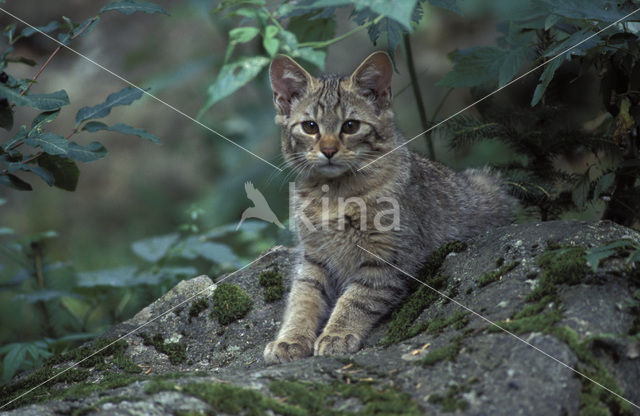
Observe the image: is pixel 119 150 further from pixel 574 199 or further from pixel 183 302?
pixel 574 199

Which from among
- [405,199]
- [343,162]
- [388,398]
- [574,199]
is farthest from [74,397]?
[574,199]

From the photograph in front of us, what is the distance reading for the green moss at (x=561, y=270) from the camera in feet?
8.50

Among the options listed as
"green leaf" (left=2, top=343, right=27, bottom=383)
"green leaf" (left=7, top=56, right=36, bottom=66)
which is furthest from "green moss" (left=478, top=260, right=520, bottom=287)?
"green leaf" (left=2, top=343, right=27, bottom=383)

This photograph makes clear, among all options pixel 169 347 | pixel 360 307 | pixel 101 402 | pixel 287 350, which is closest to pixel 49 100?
pixel 169 347

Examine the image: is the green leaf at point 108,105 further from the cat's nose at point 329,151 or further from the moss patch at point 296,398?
the moss patch at point 296,398

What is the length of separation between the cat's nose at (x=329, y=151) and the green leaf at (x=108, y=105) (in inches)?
40.8

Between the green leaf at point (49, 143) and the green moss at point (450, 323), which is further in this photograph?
the green leaf at point (49, 143)

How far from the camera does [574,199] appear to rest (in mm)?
3844

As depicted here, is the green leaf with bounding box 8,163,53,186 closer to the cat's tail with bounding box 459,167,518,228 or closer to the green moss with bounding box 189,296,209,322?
the green moss with bounding box 189,296,209,322

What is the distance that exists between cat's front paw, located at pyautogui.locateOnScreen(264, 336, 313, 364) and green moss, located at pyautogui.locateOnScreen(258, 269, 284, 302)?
2.35 ft

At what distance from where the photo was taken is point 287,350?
10.0 feet

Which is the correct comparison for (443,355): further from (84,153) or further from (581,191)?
(84,153)

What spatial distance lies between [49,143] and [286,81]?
4.68 feet

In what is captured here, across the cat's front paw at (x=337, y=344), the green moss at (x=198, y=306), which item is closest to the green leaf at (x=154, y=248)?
the green moss at (x=198, y=306)
